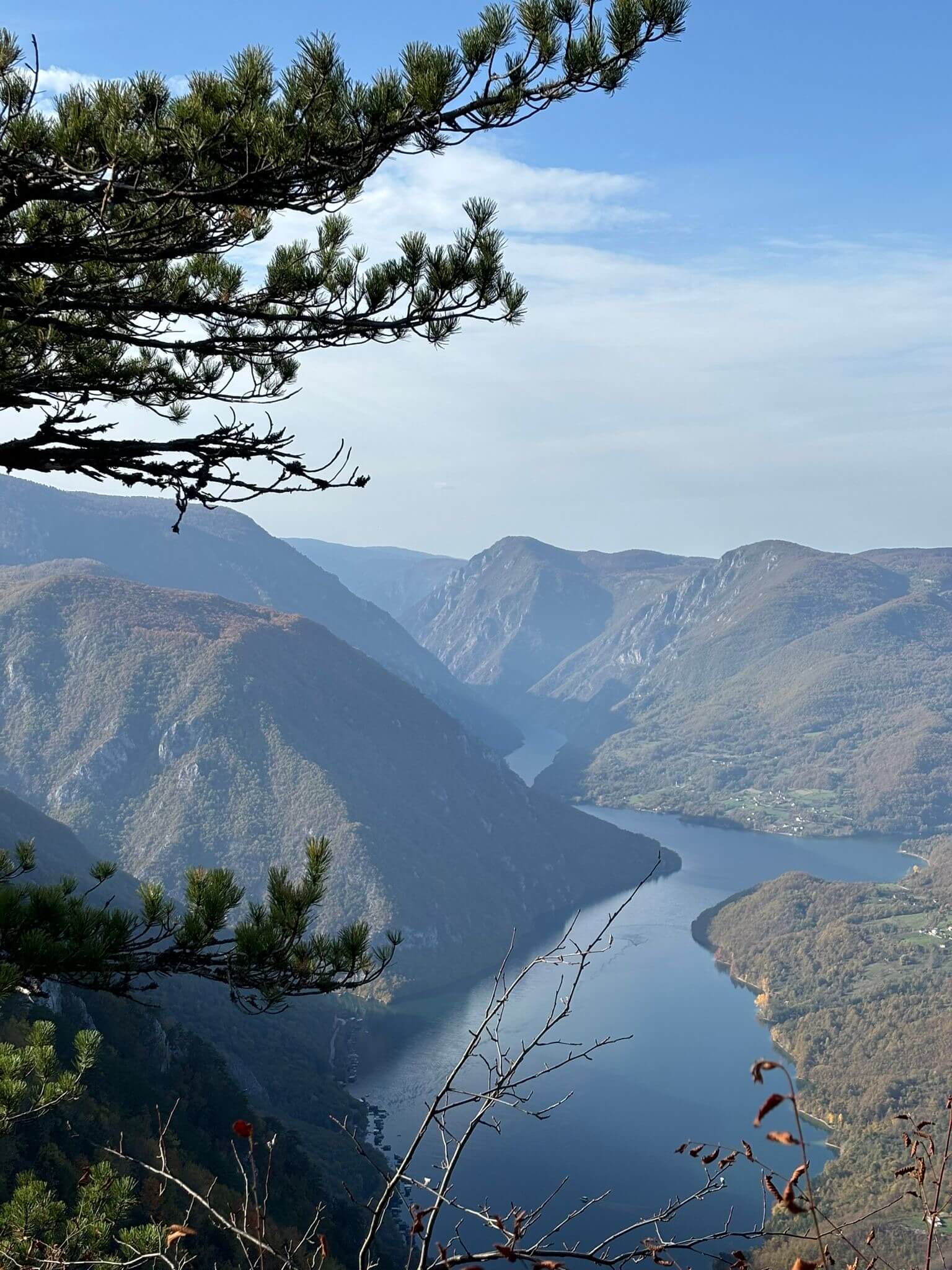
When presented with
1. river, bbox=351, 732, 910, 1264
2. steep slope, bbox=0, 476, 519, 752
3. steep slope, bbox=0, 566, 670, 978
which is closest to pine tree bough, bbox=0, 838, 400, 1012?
river, bbox=351, 732, 910, 1264

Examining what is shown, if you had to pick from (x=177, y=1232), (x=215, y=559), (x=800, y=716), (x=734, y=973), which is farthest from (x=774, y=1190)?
(x=800, y=716)

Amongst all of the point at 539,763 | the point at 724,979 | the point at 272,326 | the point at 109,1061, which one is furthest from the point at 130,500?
the point at 272,326

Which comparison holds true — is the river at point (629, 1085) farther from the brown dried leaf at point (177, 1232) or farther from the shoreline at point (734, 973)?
the brown dried leaf at point (177, 1232)

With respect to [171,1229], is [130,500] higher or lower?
higher

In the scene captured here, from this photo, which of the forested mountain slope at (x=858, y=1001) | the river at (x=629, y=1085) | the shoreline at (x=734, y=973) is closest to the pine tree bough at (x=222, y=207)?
the river at (x=629, y=1085)

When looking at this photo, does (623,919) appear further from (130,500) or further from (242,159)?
(130,500)

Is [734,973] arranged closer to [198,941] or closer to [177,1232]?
[198,941]
